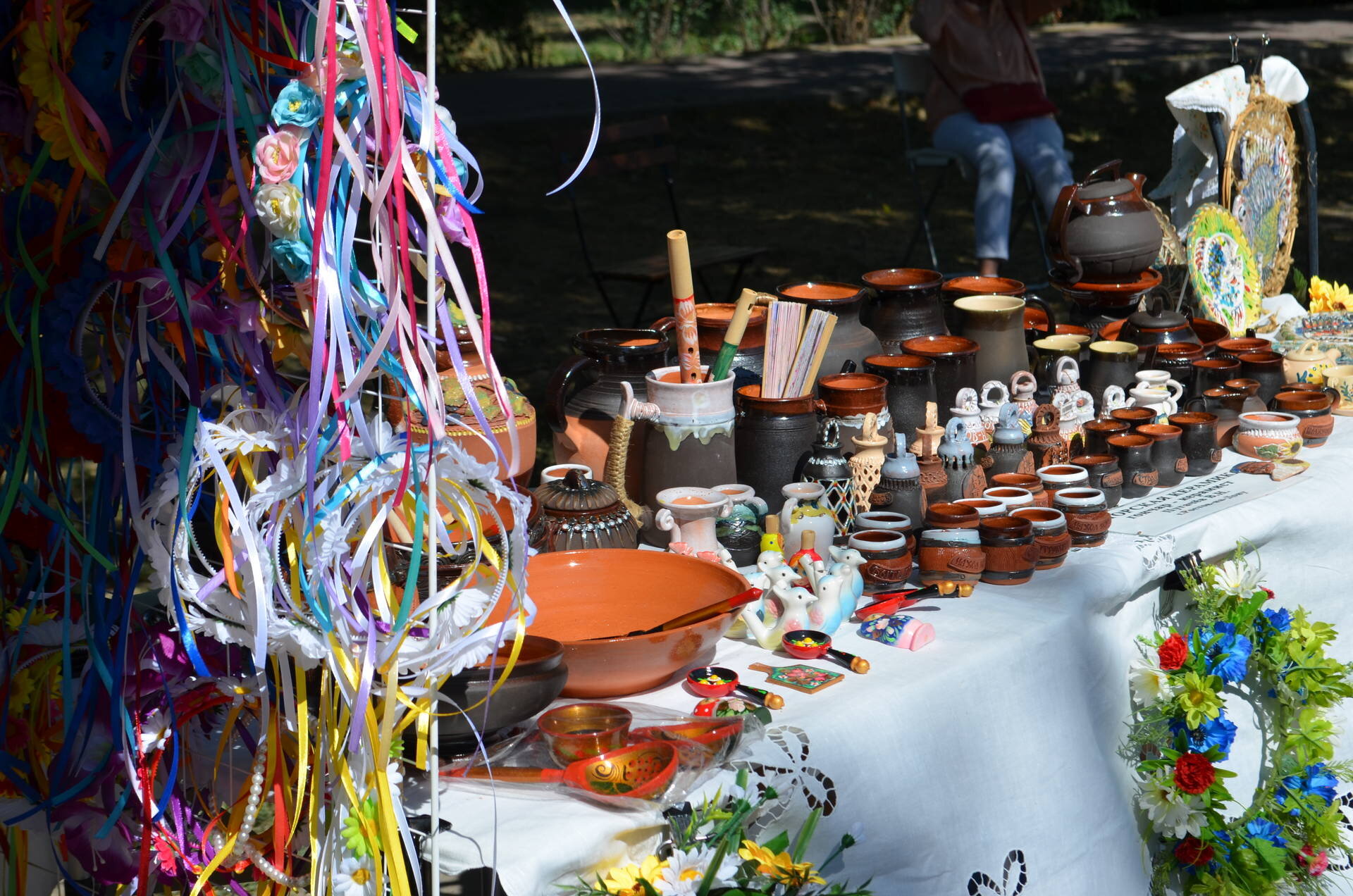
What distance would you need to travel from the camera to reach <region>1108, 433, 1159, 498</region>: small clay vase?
2004 mm

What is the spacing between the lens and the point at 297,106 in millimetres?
1011

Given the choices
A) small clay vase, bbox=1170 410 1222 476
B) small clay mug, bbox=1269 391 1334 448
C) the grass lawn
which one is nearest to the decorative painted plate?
small clay mug, bbox=1269 391 1334 448

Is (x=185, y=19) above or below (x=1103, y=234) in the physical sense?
above

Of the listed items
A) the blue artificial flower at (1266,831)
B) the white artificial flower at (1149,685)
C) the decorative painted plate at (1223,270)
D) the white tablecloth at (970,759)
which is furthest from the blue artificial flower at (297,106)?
the decorative painted plate at (1223,270)

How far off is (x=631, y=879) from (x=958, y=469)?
2.91 ft

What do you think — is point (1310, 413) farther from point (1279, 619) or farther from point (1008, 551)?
point (1008, 551)

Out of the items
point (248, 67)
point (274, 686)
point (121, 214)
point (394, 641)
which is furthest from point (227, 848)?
point (248, 67)

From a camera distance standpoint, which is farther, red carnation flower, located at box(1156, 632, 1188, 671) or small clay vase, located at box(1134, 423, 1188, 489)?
small clay vase, located at box(1134, 423, 1188, 489)

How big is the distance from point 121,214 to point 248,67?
0.17 metres

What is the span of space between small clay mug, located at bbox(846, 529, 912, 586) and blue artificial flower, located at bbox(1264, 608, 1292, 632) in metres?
0.57

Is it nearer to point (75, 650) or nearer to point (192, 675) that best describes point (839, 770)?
point (192, 675)

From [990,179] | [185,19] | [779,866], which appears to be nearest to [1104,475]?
[779,866]

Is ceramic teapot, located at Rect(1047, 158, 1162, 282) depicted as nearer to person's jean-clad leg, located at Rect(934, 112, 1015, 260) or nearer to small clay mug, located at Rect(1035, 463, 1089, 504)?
small clay mug, located at Rect(1035, 463, 1089, 504)

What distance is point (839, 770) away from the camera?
4.48ft
